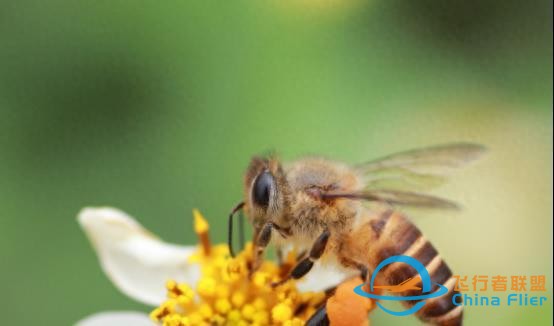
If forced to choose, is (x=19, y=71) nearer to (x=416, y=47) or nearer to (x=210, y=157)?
(x=210, y=157)

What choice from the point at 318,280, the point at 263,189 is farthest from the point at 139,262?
the point at 263,189

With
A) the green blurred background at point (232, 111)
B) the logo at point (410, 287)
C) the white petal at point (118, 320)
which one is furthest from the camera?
the green blurred background at point (232, 111)

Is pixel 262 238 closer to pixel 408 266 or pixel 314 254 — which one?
pixel 314 254

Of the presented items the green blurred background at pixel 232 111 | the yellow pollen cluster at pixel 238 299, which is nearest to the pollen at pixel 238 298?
the yellow pollen cluster at pixel 238 299

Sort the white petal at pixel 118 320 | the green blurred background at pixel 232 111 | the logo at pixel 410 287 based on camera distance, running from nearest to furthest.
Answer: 1. the logo at pixel 410 287
2. the white petal at pixel 118 320
3. the green blurred background at pixel 232 111

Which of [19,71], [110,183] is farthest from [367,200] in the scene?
[19,71]

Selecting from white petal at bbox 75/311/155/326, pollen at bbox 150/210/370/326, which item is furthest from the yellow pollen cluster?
white petal at bbox 75/311/155/326

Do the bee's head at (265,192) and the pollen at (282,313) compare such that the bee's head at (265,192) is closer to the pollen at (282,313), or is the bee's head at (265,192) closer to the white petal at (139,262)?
the pollen at (282,313)
